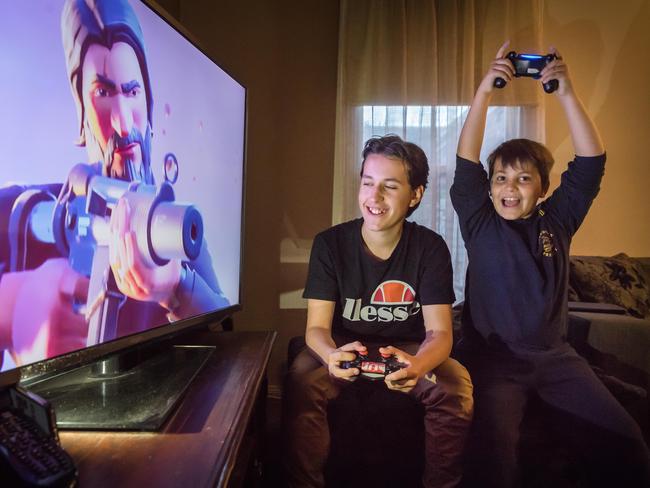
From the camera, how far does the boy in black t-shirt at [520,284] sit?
51.0 inches

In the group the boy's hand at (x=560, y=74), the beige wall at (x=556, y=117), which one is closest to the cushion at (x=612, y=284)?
the beige wall at (x=556, y=117)

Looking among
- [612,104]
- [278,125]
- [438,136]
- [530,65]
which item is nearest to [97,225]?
[530,65]

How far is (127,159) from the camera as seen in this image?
0.95 meters

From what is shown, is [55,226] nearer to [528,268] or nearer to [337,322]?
[337,322]

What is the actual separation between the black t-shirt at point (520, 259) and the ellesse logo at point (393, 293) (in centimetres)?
31

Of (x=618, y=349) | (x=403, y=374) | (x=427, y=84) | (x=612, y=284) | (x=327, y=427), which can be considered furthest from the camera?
(x=427, y=84)

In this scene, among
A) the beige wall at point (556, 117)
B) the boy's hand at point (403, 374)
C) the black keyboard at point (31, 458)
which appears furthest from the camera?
the beige wall at point (556, 117)

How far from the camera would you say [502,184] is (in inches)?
63.4

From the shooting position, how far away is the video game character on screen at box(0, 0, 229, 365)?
2.29 ft

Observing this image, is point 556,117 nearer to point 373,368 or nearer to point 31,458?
point 373,368

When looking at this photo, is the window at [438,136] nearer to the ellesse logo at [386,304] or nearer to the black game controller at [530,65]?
the black game controller at [530,65]

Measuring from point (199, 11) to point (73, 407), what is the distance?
2.34 meters

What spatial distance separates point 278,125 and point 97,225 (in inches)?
81.1

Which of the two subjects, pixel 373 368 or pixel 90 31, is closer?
pixel 90 31
